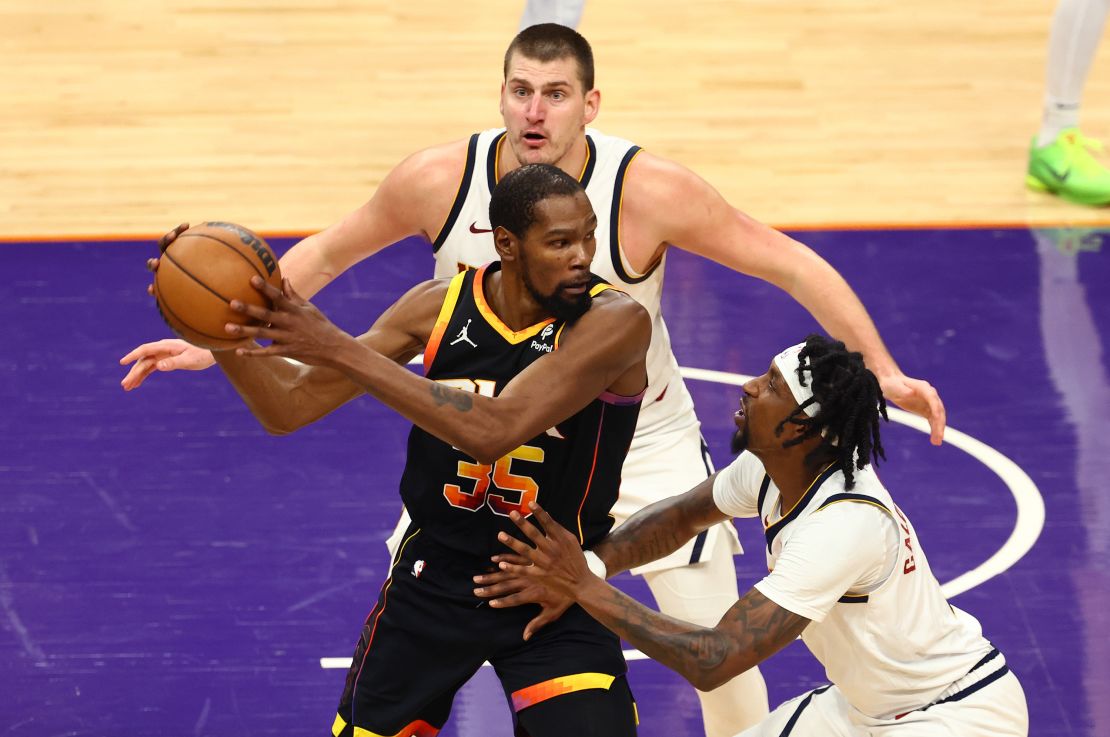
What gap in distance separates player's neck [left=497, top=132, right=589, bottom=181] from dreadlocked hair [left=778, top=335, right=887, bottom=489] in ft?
4.47

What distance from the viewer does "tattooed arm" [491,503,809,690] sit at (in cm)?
430

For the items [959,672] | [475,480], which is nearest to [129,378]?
[475,480]

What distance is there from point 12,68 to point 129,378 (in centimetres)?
767

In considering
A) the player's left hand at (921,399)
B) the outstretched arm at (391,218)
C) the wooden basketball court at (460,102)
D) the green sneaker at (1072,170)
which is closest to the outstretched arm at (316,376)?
the outstretched arm at (391,218)

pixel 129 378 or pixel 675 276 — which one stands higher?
pixel 129 378

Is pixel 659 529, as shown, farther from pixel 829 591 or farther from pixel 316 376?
pixel 316 376

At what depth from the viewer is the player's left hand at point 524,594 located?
4391mm

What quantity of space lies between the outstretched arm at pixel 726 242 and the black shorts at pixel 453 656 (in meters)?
1.40

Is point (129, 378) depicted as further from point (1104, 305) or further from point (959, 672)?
point (1104, 305)

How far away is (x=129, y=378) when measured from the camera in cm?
498

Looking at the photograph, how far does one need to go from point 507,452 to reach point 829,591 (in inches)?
34.8

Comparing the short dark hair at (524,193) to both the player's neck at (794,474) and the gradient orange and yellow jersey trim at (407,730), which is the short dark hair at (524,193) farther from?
the gradient orange and yellow jersey trim at (407,730)

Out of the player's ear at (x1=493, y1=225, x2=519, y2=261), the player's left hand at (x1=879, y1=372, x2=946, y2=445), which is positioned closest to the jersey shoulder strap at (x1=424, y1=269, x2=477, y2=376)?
the player's ear at (x1=493, y1=225, x2=519, y2=261)

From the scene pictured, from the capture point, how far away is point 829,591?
14.2ft
